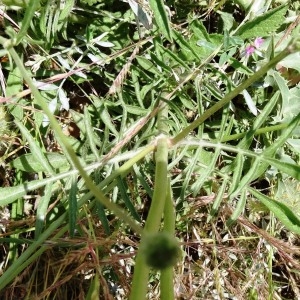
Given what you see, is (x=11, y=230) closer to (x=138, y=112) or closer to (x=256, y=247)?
(x=138, y=112)

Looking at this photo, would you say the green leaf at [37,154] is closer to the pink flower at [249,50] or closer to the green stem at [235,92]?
the green stem at [235,92]

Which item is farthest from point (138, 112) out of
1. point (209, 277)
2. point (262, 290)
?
point (262, 290)

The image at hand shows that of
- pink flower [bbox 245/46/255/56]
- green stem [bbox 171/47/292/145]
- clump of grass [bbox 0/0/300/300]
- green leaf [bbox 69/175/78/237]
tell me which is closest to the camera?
green stem [bbox 171/47/292/145]

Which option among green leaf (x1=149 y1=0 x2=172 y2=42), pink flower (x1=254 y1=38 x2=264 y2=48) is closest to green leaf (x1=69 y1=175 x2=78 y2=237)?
green leaf (x1=149 y1=0 x2=172 y2=42)

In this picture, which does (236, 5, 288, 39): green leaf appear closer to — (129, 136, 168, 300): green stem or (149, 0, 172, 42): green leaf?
(149, 0, 172, 42): green leaf

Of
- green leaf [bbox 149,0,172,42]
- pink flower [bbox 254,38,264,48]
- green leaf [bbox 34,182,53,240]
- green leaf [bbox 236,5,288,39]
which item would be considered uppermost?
green leaf [bbox 149,0,172,42]

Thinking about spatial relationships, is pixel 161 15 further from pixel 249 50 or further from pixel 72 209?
pixel 72 209

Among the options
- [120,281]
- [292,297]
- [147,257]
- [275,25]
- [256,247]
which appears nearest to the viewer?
[147,257]
